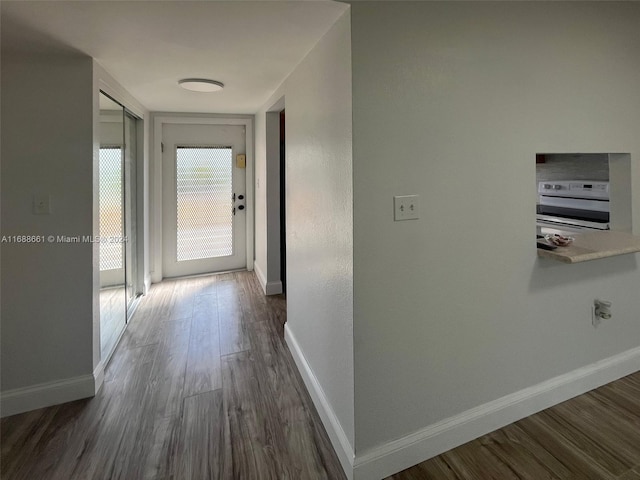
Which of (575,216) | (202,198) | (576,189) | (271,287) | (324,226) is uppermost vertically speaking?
(202,198)

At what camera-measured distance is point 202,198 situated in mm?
4371

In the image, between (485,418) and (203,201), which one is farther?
(203,201)

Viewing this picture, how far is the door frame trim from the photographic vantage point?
402 centimetres

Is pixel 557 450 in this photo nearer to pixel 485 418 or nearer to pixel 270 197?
pixel 485 418

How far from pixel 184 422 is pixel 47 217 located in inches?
54.6

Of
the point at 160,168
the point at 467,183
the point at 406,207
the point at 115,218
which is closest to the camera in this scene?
the point at 406,207

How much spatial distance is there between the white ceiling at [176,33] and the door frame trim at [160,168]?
159 cm

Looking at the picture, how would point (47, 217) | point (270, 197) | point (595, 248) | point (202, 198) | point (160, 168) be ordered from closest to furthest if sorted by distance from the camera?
point (595, 248), point (47, 217), point (270, 197), point (160, 168), point (202, 198)

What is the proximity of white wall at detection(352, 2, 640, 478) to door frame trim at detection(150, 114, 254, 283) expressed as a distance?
3.24 meters

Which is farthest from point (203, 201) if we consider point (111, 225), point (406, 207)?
point (406, 207)

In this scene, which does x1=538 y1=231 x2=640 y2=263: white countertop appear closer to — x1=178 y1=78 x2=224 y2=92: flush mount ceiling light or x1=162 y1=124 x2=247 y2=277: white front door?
x1=178 y1=78 x2=224 y2=92: flush mount ceiling light

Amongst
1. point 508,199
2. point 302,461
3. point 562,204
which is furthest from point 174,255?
point 562,204

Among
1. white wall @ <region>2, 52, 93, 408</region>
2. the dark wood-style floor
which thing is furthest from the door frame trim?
white wall @ <region>2, 52, 93, 408</region>

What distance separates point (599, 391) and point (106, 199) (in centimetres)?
349
